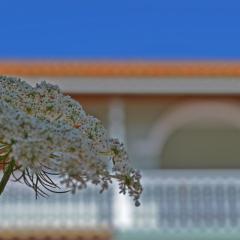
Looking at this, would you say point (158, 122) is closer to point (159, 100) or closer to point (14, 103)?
point (159, 100)

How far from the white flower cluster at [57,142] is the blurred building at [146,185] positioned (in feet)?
27.3

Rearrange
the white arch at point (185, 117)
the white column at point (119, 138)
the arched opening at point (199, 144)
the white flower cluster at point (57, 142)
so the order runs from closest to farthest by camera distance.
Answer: the white flower cluster at point (57, 142), the white column at point (119, 138), the white arch at point (185, 117), the arched opening at point (199, 144)

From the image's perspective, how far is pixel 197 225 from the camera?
34.1 ft

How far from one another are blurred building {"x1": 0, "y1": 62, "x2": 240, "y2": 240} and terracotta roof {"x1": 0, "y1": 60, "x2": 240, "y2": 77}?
14mm

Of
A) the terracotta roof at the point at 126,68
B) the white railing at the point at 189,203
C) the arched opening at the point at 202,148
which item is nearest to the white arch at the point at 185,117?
the arched opening at the point at 202,148

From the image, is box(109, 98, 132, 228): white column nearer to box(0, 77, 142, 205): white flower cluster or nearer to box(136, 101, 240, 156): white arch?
box(136, 101, 240, 156): white arch

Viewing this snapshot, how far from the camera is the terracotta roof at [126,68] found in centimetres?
1090

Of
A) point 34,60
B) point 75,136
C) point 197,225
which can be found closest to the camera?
point 75,136

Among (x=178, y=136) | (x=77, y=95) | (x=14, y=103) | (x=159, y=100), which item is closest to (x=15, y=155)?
(x=14, y=103)

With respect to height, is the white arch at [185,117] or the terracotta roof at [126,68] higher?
the terracotta roof at [126,68]

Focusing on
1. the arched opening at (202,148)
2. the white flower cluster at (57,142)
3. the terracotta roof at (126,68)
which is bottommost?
the white flower cluster at (57,142)

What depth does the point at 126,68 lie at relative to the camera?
36.0 feet

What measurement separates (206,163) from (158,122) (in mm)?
2392

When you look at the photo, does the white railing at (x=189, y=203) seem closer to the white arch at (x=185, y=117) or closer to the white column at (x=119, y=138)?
the white column at (x=119, y=138)
